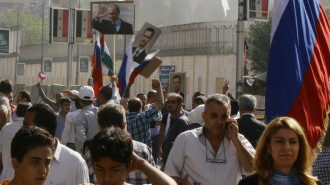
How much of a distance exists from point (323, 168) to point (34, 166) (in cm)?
235

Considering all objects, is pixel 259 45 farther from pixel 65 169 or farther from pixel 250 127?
pixel 65 169

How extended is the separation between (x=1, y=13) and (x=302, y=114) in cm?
17484

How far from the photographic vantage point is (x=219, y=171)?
5672 mm

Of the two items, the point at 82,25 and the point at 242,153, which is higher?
the point at 82,25

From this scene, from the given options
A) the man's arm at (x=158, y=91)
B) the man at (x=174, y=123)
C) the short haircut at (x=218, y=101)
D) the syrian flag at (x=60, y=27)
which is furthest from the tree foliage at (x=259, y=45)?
the short haircut at (x=218, y=101)

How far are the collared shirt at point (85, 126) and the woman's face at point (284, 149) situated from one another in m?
4.31

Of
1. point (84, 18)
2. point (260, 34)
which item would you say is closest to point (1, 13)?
point (260, 34)

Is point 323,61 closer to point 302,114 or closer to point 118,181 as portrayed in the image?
point 302,114

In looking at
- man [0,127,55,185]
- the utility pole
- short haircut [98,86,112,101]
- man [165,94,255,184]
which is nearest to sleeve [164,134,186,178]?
man [165,94,255,184]

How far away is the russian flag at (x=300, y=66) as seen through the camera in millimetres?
6594

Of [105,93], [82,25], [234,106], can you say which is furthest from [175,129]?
[82,25]

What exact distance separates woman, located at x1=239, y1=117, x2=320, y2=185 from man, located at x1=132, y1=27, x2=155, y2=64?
8.72 m

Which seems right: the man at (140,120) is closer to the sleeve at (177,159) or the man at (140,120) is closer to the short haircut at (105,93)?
the short haircut at (105,93)

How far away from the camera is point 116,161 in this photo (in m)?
3.59
